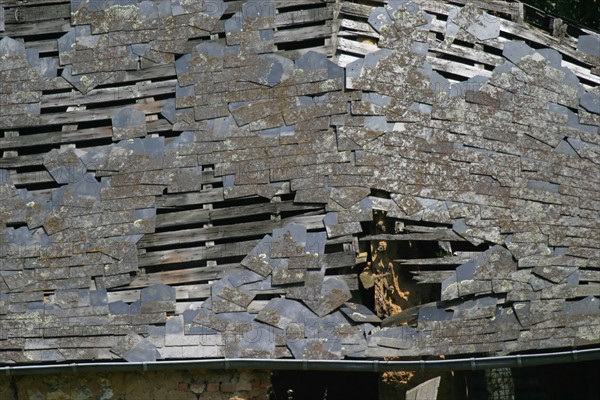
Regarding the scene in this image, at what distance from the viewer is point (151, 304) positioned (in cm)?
939

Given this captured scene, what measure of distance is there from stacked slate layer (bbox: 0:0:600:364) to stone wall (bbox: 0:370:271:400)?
307 mm

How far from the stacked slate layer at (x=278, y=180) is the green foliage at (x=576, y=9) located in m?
4.06

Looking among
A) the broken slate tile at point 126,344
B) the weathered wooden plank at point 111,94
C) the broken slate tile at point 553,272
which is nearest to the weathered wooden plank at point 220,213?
the broken slate tile at point 126,344

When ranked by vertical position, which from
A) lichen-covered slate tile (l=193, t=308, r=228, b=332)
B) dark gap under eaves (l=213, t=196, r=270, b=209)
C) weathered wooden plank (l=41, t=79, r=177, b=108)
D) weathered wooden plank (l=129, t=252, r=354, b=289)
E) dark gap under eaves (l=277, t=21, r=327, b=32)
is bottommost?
lichen-covered slate tile (l=193, t=308, r=228, b=332)

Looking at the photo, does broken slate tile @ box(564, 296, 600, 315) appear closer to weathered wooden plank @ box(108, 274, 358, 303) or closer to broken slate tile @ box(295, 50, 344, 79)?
weathered wooden plank @ box(108, 274, 358, 303)

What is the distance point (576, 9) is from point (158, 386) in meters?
7.95

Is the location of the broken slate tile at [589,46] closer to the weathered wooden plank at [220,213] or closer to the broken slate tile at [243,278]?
the weathered wooden plank at [220,213]

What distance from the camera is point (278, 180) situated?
31.0ft

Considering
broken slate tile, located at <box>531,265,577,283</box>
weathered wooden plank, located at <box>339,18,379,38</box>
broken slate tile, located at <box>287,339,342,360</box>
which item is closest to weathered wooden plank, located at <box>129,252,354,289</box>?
broken slate tile, located at <box>287,339,342,360</box>

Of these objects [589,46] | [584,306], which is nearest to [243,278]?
[584,306]

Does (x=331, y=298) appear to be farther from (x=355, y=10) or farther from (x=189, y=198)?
(x=355, y=10)

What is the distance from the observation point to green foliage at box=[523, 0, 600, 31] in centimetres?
1395

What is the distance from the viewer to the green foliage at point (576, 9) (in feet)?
45.8

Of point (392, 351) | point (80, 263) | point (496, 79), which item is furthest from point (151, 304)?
point (496, 79)
